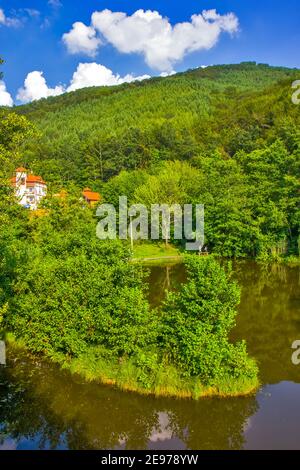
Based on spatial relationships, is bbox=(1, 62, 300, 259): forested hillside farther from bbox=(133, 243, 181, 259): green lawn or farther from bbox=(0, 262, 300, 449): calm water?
bbox=(0, 262, 300, 449): calm water

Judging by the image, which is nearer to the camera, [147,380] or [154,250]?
[147,380]

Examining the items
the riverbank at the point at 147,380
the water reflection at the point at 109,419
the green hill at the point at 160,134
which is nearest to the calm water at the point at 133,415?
the water reflection at the point at 109,419

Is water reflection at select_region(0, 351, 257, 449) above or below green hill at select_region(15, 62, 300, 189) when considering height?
below

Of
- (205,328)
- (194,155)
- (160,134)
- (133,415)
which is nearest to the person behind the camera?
(133,415)

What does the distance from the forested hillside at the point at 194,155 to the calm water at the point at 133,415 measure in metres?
8.25

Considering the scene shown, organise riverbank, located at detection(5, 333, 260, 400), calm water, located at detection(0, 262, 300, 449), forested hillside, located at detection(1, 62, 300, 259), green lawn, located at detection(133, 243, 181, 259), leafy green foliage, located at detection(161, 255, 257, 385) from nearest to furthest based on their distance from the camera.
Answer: calm water, located at detection(0, 262, 300, 449)
leafy green foliage, located at detection(161, 255, 257, 385)
riverbank, located at detection(5, 333, 260, 400)
forested hillside, located at detection(1, 62, 300, 259)
green lawn, located at detection(133, 243, 181, 259)

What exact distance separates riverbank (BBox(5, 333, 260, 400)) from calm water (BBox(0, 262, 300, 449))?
0.29 meters

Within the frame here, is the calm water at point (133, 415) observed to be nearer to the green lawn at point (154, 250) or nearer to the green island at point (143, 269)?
A: the green island at point (143, 269)

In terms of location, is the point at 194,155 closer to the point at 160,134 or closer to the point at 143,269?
the point at 160,134

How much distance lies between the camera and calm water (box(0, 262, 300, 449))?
12.3 metres

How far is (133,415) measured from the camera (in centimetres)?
1344

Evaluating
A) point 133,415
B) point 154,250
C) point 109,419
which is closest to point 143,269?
point 133,415

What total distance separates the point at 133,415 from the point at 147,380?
4.52 ft

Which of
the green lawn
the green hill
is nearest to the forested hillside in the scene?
the green hill
